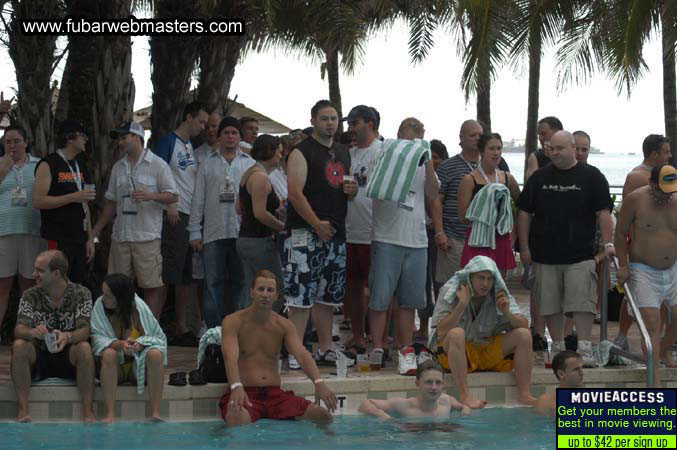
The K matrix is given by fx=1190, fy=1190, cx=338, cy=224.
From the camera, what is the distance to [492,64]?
505 inches

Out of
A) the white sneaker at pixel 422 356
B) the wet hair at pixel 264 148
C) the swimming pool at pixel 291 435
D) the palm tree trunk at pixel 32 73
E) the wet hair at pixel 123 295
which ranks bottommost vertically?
the swimming pool at pixel 291 435

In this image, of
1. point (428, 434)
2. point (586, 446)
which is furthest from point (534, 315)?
point (586, 446)

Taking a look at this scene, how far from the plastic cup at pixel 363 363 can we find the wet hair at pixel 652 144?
2.97 m

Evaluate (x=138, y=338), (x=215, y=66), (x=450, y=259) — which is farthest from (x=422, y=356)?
(x=215, y=66)

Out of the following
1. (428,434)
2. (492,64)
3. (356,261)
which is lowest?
(428,434)

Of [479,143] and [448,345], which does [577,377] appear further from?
[479,143]

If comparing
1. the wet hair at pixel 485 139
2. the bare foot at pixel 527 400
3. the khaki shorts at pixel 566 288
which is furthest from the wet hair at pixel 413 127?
the bare foot at pixel 527 400

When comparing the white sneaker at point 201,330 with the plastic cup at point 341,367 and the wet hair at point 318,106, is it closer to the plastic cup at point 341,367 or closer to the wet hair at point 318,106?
the plastic cup at point 341,367

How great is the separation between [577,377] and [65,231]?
4152 millimetres

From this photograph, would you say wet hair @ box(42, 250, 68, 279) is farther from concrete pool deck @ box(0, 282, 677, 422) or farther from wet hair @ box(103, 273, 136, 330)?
concrete pool deck @ box(0, 282, 677, 422)

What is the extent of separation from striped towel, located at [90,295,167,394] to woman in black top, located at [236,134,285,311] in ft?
3.81

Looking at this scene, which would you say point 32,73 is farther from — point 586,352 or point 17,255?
point 586,352

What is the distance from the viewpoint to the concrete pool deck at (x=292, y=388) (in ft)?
27.2

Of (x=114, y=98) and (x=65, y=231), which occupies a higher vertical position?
(x=114, y=98)
